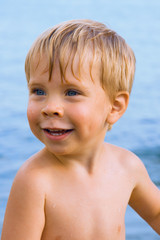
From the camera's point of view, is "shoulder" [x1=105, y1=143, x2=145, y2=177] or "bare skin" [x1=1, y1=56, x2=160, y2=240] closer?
"bare skin" [x1=1, y1=56, x2=160, y2=240]

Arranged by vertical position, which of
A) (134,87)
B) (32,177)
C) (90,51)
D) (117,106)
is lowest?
(32,177)

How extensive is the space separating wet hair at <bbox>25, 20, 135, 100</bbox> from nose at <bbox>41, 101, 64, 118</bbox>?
0.09m

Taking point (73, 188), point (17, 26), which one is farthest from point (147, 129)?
point (17, 26)

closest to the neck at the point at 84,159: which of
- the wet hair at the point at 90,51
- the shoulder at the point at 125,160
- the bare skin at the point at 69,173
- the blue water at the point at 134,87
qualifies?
the bare skin at the point at 69,173

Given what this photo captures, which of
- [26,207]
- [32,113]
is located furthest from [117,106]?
[26,207]

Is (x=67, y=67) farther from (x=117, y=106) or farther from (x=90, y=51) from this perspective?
(x=117, y=106)

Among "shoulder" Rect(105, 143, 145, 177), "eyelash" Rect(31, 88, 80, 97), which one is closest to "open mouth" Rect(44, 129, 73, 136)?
"eyelash" Rect(31, 88, 80, 97)

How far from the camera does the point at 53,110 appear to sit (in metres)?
1.54

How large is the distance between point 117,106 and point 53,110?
0.31 meters

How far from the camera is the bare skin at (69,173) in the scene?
158 cm

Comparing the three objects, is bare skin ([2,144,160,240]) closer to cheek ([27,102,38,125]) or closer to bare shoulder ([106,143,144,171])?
bare shoulder ([106,143,144,171])

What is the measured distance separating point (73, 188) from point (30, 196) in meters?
0.17

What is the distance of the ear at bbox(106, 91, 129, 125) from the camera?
1747mm

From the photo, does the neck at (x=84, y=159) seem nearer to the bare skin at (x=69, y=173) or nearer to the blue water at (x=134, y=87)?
the bare skin at (x=69, y=173)
